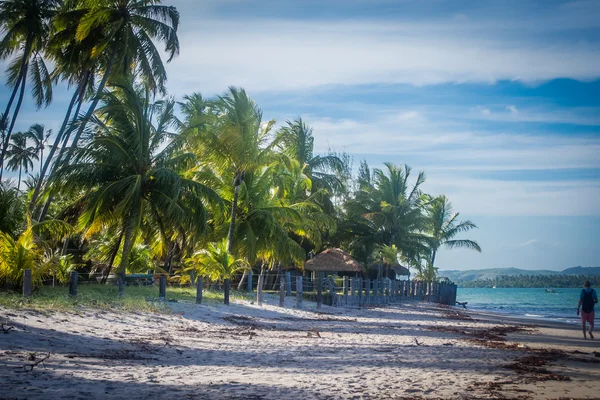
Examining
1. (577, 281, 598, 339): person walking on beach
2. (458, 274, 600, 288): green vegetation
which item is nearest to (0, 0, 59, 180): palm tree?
Result: (577, 281, 598, 339): person walking on beach

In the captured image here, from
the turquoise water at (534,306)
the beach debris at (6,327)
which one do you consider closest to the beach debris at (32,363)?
the beach debris at (6,327)

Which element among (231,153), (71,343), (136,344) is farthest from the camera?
(231,153)

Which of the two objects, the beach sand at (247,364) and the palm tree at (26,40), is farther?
the palm tree at (26,40)

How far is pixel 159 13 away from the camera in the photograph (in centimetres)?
2142

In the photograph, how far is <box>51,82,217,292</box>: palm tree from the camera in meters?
17.5

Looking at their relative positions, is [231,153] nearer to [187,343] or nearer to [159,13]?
[159,13]

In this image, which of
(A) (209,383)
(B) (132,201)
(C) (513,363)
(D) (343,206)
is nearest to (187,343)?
(A) (209,383)

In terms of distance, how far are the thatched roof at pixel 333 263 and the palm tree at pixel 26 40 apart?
16.0 metres

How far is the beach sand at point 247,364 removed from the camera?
601cm

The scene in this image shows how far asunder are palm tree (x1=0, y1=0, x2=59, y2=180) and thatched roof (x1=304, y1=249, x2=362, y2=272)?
15982 millimetres

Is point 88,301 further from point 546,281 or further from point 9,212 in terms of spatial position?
point 546,281

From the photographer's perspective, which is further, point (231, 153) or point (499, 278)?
point (499, 278)

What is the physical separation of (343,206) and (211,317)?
2570 cm

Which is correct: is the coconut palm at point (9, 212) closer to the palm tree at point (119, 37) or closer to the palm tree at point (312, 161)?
the palm tree at point (119, 37)
